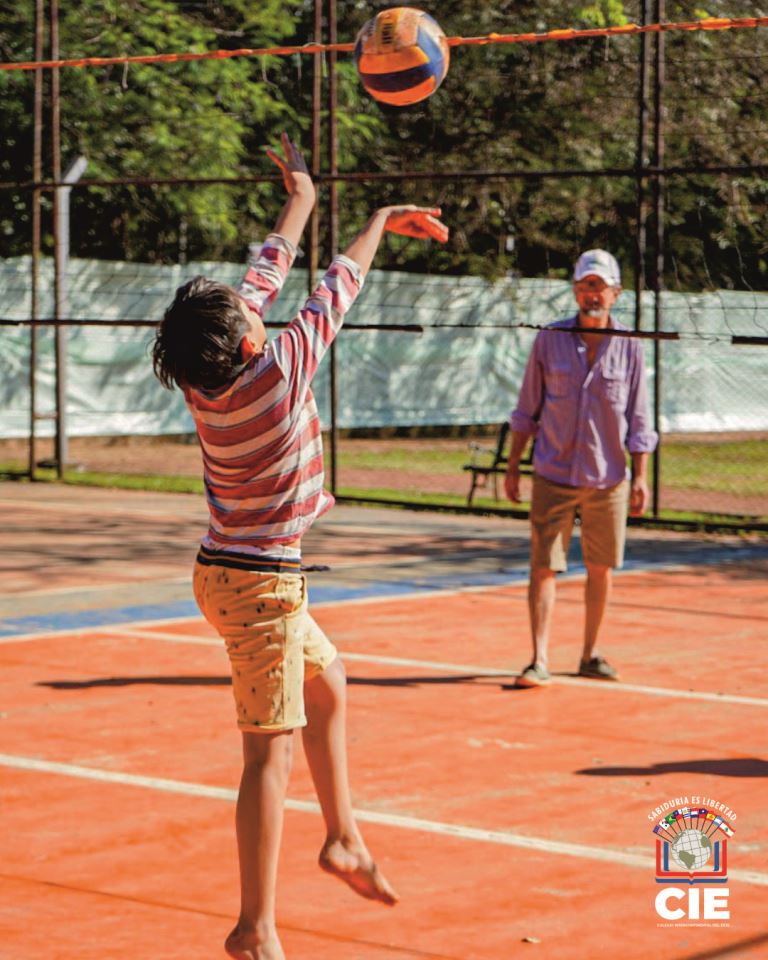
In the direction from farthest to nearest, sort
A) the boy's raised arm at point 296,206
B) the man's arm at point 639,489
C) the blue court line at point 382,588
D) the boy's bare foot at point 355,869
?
the blue court line at point 382,588 < the man's arm at point 639,489 < the boy's raised arm at point 296,206 < the boy's bare foot at point 355,869

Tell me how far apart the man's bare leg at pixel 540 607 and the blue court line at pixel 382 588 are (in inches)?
98.9

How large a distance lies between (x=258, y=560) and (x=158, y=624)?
524 centimetres

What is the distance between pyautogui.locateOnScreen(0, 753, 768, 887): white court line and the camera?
4980 mm

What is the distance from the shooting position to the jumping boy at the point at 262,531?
13.0 ft

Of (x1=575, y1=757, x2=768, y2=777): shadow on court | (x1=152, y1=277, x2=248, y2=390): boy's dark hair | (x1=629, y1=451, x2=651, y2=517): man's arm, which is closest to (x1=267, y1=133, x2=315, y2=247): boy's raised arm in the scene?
(x1=152, y1=277, x2=248, y2=390): boy's dark hair

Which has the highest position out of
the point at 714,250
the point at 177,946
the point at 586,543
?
the point at 714,250

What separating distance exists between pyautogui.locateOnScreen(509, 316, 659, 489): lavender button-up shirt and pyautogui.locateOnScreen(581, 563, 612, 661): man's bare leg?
44 centimetres

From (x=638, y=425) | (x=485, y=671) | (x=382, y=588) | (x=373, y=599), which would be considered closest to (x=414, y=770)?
(x=485, y=671)

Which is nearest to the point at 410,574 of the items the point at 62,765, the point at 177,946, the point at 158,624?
the point at 158,624

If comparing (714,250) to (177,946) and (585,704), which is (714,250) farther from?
(177,946)

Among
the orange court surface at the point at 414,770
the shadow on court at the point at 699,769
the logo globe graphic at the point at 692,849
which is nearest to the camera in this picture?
the orange court surface at the point at 414,770

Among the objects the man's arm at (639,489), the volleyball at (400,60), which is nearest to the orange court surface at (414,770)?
the man's arm at (639,489)

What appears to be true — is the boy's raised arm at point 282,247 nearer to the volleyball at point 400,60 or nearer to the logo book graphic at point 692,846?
the logo book graphic at point 692,846

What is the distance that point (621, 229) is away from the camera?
78.8 feet
